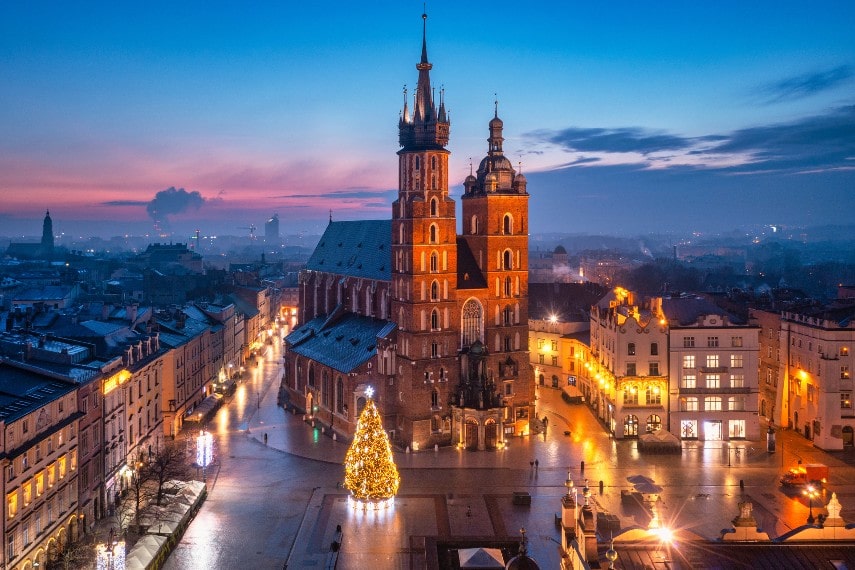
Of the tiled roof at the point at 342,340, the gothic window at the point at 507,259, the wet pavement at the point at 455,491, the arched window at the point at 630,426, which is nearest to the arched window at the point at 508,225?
the gothic window at the point at 507,259

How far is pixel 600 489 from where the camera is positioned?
5850cm

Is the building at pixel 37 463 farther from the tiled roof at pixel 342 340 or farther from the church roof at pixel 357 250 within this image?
the church roof at pixel 357 250

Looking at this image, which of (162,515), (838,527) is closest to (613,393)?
(162,515)

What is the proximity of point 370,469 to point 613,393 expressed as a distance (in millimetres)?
29501

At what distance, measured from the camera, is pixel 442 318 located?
244 feet

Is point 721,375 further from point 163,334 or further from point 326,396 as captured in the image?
point 163,334

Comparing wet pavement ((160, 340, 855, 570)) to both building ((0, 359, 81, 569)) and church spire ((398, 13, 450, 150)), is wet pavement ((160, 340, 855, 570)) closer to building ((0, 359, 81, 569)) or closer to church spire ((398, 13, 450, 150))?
building ((0, 359, 81, 569))

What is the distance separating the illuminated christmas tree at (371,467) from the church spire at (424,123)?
29.2 m

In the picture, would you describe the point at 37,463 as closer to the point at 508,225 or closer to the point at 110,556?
the point at 110,556

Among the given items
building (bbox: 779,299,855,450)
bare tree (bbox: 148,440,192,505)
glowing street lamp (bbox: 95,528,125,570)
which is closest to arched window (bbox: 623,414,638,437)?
building (bbox: 779,299,855,450)

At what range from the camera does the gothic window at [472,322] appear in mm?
76375

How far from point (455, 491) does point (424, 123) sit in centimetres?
3404

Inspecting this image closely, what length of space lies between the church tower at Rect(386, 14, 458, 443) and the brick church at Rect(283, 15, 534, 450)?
0.30ft

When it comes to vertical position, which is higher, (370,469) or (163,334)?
(163,334)
